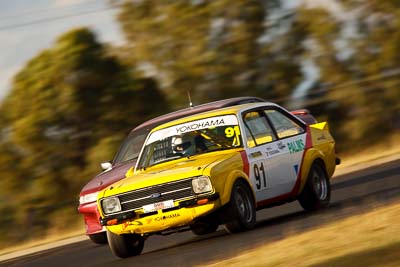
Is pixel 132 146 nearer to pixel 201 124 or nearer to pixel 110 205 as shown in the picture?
pixel 201 124

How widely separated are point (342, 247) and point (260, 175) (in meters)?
3.83

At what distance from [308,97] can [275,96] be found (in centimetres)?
109

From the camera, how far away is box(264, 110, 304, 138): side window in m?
14.3

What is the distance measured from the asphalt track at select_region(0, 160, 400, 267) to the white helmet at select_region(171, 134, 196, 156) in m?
1.07

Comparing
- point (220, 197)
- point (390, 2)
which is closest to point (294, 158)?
point (220, 197)

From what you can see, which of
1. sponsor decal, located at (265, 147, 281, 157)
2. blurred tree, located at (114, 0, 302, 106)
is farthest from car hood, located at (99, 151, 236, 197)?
blurred tree, located at (114, 0, 302, 106)

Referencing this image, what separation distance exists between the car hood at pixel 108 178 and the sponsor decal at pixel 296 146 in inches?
91.3

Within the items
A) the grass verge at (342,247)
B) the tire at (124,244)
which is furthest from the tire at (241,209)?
the grass verge at (342,247)

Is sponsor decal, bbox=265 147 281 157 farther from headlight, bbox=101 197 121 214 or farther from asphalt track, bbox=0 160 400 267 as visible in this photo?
headlight, bbox=101 197 121 214

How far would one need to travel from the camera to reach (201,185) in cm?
1238

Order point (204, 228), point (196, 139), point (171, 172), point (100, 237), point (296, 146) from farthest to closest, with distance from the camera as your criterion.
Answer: point (100, 237) < point (296, 146) < point (204, 228) < point (196, 139) < point (171, 172)

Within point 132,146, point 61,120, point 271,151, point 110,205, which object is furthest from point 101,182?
point 61,120

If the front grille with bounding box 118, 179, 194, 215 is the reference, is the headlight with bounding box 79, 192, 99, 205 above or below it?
below

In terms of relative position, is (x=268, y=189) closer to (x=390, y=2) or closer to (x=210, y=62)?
(x=210, y=62)
